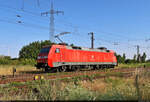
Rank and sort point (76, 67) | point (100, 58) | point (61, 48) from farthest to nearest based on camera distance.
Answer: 1. point (100, 58)
2. point (76, 67)
3. point (61, 48)

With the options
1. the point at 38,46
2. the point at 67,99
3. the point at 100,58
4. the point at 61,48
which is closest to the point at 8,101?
the point at 67,99

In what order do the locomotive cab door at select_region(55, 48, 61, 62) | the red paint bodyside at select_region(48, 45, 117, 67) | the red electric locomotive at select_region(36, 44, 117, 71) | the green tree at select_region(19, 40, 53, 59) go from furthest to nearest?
the green tree at select_region(19, 40, 53, 59)
the locomotive cab door at select_region(55, 48, 61, 62)
the red paint bodyside at select_region(48, 45, 117, 67)
the red electric locomotive at select_region(36, 44, 117, 71)

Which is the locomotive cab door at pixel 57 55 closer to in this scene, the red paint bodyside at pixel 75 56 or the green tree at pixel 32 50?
the red paint bodyside at pixel 75 56

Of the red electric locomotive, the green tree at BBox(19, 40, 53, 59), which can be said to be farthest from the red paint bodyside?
the green tree at BBox(19, 40, 53, 59)

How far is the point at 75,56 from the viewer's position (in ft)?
66.1

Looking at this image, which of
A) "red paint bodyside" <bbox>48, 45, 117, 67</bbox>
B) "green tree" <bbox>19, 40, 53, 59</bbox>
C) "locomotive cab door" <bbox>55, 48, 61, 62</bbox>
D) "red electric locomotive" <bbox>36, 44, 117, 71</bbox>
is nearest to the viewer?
"red electric locomotive" <bbox>36, 44, 117, 71</bbox>

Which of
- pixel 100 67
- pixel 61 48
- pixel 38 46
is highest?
pixel 38 46

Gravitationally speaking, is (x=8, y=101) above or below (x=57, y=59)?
below

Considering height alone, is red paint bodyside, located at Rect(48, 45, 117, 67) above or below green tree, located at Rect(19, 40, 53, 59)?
below

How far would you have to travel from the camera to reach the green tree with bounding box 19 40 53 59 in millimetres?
70312

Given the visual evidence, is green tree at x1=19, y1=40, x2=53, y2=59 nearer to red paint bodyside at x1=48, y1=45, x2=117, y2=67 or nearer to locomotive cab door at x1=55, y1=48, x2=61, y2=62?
red paint bodyside at x1=48, y1=45, x2=117, y2=67

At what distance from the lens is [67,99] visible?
13.9 ft

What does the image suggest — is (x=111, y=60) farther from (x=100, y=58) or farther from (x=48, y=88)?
(x=48, y=88)

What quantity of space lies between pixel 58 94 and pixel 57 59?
41.5ft
